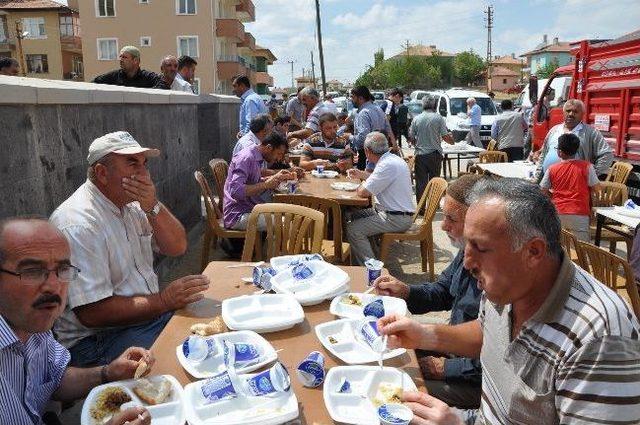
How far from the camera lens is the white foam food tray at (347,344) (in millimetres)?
1935

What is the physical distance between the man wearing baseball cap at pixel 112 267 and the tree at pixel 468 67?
82.3 m

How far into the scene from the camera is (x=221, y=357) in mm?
1864

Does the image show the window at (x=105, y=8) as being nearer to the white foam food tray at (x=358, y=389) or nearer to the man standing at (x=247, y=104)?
the man standing at (x=247, y=104)

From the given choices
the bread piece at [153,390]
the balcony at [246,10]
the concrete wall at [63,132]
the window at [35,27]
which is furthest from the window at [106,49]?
the bread piece at [153,390]

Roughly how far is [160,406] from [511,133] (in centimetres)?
1036

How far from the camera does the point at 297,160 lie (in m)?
8.23

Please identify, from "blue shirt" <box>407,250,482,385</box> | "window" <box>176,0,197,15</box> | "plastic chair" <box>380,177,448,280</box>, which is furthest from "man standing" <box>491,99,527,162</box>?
"window" <box>176,0,197,15</box>

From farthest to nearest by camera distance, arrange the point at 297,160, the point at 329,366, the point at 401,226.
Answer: the point at 297,160 → the point at 401,226 → the point at 329,366

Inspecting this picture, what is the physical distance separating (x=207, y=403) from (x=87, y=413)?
366 millimetres

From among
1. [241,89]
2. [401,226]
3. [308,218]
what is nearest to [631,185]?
[401,226]

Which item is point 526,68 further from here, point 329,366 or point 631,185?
point 329,366

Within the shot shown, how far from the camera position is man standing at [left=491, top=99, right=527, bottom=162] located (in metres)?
10.4

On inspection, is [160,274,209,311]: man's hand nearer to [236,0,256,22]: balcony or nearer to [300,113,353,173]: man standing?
[300,113,353,173]: man standing

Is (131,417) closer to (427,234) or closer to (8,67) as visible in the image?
(427,234)
